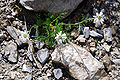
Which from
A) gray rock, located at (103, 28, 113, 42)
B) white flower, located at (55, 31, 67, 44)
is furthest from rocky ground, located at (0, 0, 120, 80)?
white flower, located at (55, 31, 67, 44)

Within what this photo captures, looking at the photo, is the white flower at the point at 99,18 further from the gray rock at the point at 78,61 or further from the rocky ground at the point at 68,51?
the gray rock at the point at 78,61

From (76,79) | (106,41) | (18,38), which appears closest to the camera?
(76,79)

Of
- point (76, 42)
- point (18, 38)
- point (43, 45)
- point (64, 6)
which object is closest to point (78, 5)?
point (64, 6)

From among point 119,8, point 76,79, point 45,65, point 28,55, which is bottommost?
point 76,79

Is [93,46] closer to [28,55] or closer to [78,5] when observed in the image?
[78,5]

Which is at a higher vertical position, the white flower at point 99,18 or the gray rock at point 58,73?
the white flower at point 99,18

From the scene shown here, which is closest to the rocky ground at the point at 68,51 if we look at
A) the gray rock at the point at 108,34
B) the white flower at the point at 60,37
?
the gray rock at the point at 108,34
